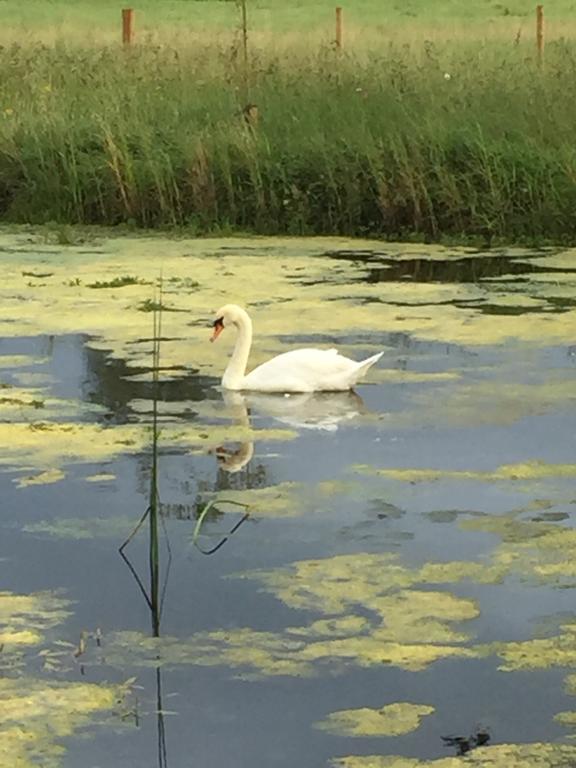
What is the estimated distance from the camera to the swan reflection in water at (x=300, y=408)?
6520 mm

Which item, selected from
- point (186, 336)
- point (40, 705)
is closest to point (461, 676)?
point (40, 705)

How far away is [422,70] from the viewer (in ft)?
45.8

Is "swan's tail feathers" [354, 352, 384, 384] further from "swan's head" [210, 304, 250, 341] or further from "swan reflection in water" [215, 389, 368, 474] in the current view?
"swan's head" [210, 304, 250, 341]

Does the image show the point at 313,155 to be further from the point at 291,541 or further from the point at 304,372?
the point at 291,541

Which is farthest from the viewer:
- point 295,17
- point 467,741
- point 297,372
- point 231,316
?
point 295,17

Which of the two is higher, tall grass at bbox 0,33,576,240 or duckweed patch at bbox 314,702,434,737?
tall grass at bbox 0,33,576,240

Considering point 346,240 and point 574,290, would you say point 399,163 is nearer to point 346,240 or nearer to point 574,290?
point 346,240

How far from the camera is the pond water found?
375cm

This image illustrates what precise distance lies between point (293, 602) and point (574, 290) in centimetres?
503

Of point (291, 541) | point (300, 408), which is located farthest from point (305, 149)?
point (291, 541)

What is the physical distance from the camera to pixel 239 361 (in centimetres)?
704

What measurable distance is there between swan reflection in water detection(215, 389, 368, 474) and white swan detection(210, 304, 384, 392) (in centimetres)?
3

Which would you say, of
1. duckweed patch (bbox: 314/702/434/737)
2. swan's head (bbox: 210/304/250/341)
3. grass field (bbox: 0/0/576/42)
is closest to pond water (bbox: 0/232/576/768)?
duckweed patch (bbox: 314/702/434/737)

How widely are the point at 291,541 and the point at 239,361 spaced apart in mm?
2107
